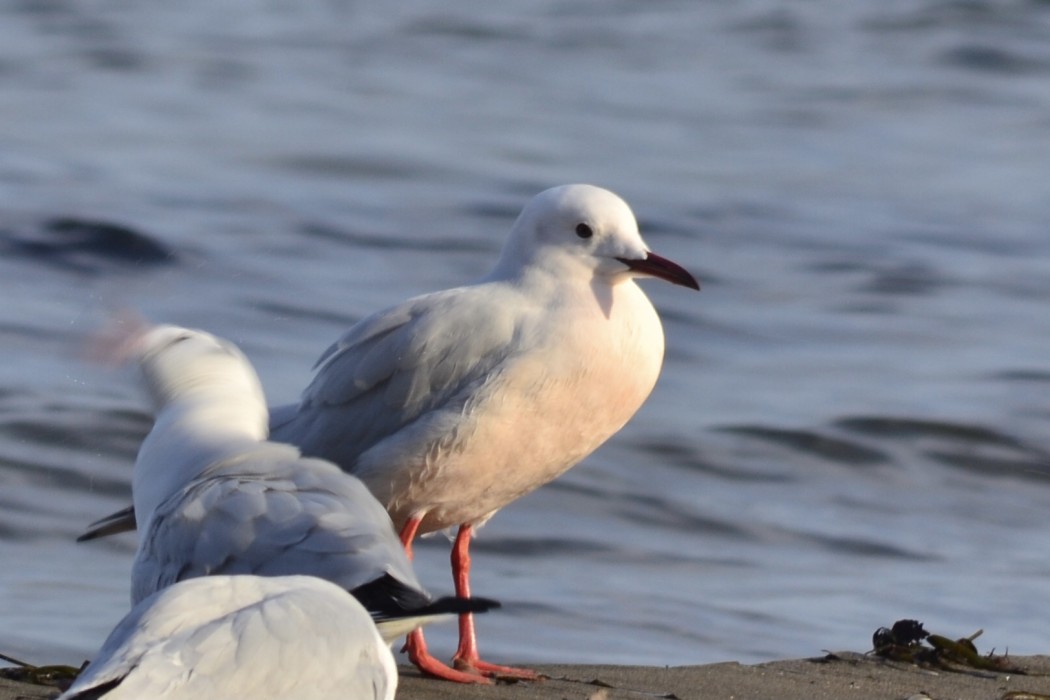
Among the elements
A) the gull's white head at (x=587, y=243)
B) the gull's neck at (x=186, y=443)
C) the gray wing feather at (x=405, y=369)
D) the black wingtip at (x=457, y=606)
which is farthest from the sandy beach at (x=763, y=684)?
the gull's white head at (x=587, y=243)

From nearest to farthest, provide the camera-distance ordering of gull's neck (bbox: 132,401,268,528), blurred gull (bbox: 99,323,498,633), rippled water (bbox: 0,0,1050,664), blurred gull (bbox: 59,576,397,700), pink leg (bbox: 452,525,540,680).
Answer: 1. blurred gull (bbox: 59,576,397,700)
2. blurred gull (bbox: 99,323,498,633)
3. gull's neck (bbox: 132,401,268,528)
4. pink leg (bbox: 452,525,540,680)
5. rippled water (bbox: 0,0,1050,664)

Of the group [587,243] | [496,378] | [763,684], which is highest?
[587,243]

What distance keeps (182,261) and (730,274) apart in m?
3.40

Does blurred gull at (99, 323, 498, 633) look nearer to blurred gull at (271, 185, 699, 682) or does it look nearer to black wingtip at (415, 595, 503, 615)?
black wingtip at (415, 595, 503, 615)

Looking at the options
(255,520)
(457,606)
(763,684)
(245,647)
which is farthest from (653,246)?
(245,647)

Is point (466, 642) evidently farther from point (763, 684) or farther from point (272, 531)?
point (272, 531)

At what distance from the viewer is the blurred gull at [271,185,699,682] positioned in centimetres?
550

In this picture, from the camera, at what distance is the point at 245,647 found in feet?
12.2

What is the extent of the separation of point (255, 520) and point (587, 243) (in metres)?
1.77

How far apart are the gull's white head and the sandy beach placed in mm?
1131

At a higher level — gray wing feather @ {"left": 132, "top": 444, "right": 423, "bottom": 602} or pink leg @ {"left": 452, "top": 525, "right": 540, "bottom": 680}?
gray wing feather @ {"left": 132, "top": 444, "right": 423, "bottom": 602}

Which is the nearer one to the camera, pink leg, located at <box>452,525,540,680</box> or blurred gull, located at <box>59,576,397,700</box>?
blurred gull, located at <box>59,576,397,700</box>

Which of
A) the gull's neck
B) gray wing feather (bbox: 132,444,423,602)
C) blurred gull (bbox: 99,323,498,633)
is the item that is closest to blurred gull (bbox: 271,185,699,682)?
the gull's neck

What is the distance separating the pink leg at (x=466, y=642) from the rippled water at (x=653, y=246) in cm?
52
